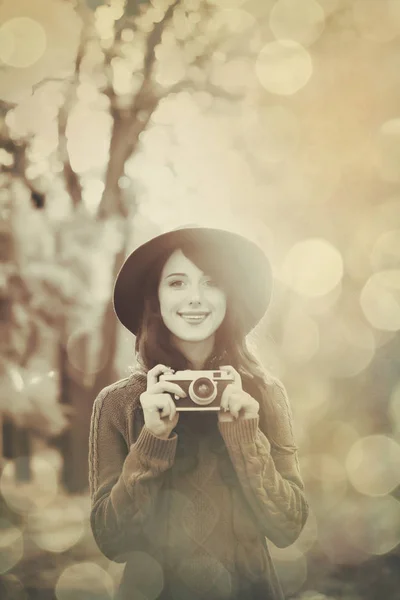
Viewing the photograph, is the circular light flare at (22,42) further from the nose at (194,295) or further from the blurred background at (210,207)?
the nose at (194,295)

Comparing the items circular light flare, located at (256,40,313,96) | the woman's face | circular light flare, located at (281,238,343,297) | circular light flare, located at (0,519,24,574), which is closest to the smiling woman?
the woman's face

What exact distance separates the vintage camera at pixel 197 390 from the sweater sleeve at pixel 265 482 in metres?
0.08

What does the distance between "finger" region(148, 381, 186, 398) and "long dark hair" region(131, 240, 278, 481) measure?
13 cm

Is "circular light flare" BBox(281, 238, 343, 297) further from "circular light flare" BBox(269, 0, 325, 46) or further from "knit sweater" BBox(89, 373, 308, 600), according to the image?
"circular light flare" BBox(269, 0, 325, 46)

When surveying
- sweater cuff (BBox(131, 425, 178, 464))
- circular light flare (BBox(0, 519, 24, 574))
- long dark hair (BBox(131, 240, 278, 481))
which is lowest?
circular light flare (BBox(0, 519, 24, 574))

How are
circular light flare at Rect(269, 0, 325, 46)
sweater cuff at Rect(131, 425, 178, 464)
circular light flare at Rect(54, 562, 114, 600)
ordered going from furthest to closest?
circular light flare at Rect(269, 0, 325, 46) < circular light flare at Rect(54, 562, 114, 600) < sweater cuff at Rect(131, 425, 178, 464)

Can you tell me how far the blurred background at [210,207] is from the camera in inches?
66.5

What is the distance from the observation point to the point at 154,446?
1309 millimetres

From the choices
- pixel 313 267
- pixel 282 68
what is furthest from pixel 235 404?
pixel 282 68

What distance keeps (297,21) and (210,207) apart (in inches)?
24.3

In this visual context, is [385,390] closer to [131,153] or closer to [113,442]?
[113,442]

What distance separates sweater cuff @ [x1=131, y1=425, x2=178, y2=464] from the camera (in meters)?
1.31

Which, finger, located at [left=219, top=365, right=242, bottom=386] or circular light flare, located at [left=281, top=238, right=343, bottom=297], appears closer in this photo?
finger, located at [left=219, top=365, right=242, bottom=386]

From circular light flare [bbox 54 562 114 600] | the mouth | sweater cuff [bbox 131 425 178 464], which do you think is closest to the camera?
sweater cuff [bbox 131 425 178 464]
